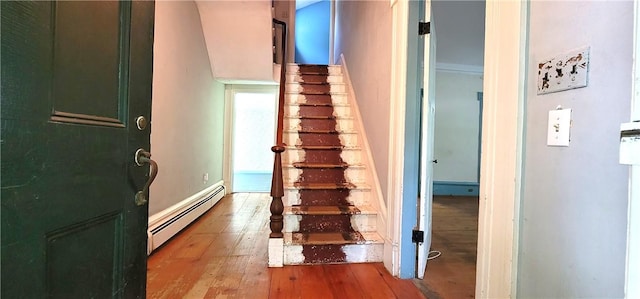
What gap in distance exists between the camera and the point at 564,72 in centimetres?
78

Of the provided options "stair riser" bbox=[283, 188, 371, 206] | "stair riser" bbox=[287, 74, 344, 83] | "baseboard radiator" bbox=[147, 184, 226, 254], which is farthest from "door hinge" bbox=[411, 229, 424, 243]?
"stair riser" bbox=[287, 74, 344, 83]

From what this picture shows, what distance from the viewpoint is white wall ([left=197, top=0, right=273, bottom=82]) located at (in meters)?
3.27

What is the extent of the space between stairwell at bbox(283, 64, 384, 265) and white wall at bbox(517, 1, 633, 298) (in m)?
1.44

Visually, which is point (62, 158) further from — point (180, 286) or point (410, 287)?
point (410, 287)

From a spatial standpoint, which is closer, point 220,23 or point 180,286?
point 180,286

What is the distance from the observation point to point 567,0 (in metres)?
0.78

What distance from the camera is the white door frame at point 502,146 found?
2.97ft

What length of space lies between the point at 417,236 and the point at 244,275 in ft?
3.96

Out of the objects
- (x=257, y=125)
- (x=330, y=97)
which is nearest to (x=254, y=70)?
(x=330, y=97)

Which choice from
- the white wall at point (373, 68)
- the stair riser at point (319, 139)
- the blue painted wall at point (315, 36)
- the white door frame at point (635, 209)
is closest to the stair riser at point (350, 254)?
the white wall at point (373, 68)

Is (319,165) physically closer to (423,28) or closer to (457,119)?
(423,28)

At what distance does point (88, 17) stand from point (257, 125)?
456 centimetres

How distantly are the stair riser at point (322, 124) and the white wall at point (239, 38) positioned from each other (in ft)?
3.44

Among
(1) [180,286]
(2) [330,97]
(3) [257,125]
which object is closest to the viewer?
→ (1) [180,286]
